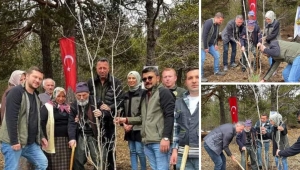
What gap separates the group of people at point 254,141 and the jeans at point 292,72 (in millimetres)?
412

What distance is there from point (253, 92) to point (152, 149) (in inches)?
46.9

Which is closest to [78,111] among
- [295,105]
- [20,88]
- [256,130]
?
[20,88]

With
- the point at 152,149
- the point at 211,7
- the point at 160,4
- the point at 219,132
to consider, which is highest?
the point at 160,4

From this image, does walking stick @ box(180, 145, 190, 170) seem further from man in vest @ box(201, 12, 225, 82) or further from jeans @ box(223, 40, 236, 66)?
jeans @ box(223, 40, 236, 66)

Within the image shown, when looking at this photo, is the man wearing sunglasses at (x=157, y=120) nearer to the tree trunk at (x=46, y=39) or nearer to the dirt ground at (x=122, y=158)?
the dirt ground at (x=122, y=158)

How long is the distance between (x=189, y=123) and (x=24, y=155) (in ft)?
5.25

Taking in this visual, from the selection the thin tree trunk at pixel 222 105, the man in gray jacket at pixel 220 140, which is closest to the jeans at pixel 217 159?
the man in gray jacket at pixel 220 140

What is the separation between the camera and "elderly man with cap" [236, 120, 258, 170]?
3.05 m

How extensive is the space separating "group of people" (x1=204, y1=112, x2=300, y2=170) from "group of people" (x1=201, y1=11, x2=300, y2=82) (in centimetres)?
45

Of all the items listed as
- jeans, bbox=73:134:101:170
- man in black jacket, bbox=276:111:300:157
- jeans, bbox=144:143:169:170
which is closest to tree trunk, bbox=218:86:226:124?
man in black jacket, bbox=276:111:300:157

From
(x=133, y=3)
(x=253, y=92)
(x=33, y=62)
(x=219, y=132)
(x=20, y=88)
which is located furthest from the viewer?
(x=33, y=62)

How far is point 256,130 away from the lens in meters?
3.08

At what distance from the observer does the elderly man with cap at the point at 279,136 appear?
9.98 feet

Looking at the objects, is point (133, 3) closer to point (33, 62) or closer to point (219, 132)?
point (33, 62)
